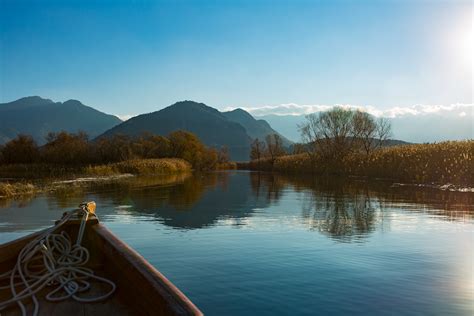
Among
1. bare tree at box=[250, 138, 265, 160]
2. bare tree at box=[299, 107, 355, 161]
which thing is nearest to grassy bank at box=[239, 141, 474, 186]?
bare tree at box=[299, 107, 355, 161]

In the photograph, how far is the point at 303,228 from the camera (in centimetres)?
1245

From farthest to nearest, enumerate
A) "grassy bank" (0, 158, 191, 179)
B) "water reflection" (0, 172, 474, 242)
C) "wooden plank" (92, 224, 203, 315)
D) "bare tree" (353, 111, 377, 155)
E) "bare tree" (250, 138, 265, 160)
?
"bare tree" (250, 138, 265, 160)
"bare tree" (353, 111, 377, 155)
"grassy bank" (0, 158, 191, 179)
"water reflection" (0, 172, 474, 242)
"wooden plank" (92, 224, 203, 315)

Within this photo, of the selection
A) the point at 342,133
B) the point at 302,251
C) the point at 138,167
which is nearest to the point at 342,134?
the point at 342,133

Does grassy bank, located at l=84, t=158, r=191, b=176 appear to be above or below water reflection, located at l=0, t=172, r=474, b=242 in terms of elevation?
above

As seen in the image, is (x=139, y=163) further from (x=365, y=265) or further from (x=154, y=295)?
(x=154, y=295)

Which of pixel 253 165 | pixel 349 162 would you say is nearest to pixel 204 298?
pixel 349 162

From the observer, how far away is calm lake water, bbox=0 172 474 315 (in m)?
6.28

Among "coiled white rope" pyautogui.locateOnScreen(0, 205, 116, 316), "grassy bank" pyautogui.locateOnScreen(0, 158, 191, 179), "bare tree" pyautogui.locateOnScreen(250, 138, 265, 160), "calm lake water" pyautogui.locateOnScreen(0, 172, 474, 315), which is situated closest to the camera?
"coiled white rope" pyautogui.locateOnScreen(0, 205, 116, 316)

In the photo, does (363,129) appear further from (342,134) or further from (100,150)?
(100,150)

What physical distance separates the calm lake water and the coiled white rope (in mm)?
1637

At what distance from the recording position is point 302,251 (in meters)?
9.45

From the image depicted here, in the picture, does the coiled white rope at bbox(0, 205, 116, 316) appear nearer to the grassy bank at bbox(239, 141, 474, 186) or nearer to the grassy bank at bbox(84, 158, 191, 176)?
the grassy bank at bbox(239, 141, 474, 186)

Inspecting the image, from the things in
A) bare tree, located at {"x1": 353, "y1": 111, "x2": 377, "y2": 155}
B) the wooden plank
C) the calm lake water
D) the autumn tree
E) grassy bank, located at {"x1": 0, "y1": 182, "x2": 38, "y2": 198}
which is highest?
bare tree, located at {"x1": 353, "y1": 111, "x2": 377, "y2": 155}

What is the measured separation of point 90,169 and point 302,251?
3569 cm
